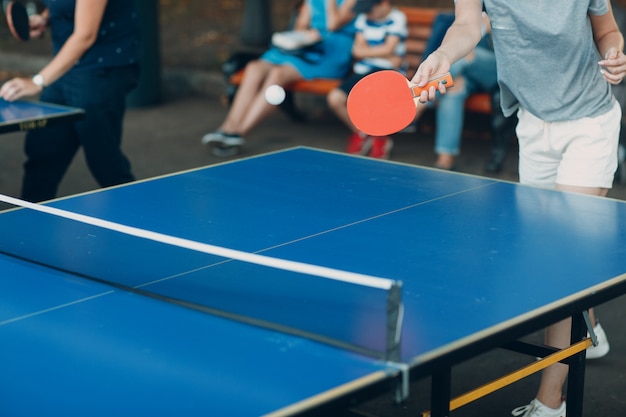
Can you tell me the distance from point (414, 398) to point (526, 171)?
0.97 meters

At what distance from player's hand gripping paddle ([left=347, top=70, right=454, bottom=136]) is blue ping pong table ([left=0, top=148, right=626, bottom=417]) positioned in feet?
1.07

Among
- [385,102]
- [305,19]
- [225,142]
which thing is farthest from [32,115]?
[305,19]

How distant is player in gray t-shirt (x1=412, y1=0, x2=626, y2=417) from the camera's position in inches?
148

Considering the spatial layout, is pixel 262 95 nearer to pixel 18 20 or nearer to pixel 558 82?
pixel 18 20

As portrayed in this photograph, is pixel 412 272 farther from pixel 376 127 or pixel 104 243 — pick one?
pixel 104 243

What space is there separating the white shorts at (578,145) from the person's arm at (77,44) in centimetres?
212

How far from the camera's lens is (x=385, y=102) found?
339 centimetres

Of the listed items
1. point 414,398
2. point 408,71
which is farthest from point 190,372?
point 408,71

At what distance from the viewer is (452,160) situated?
305 inches

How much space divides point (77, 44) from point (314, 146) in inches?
138

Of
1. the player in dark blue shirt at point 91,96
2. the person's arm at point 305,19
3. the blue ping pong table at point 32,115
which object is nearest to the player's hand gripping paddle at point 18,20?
the player in dark blue shirt at point 91,96

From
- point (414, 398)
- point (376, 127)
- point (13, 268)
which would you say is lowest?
point (414, 398)

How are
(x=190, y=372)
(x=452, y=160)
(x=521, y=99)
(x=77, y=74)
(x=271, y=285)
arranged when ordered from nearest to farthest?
1. (x=190, y=372)
2. (x=271, y=285)
3. (x=521, y=99)
4. (x=77, y=74)
5. (x=452, y=160)

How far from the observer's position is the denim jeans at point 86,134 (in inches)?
211
